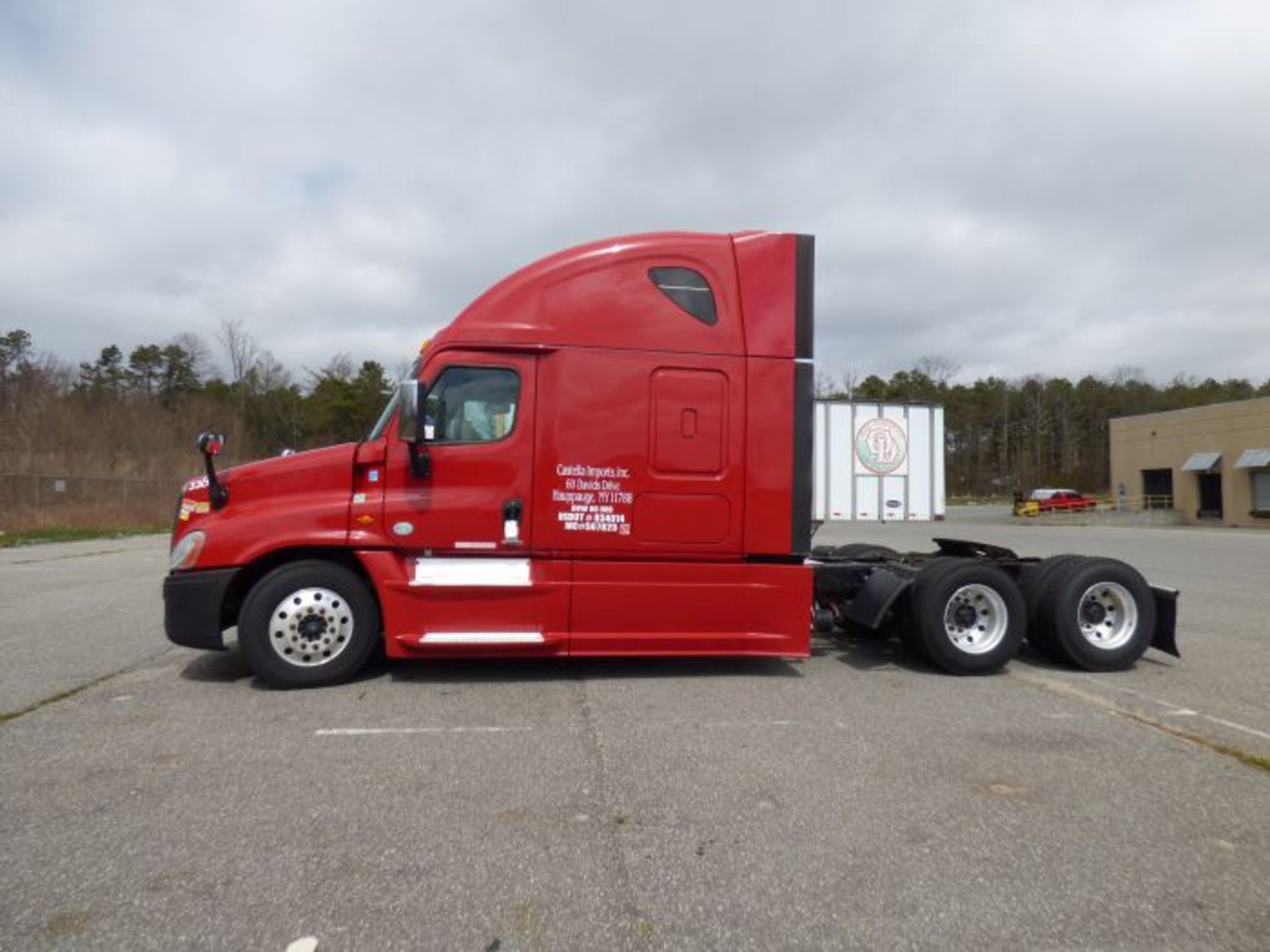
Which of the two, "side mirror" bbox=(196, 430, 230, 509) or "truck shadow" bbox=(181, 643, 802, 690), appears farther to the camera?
"truck shadow" bbox=(181, 643, 802, 690)

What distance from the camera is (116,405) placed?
53.1 metres

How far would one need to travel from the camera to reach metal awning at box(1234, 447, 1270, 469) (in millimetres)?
44281

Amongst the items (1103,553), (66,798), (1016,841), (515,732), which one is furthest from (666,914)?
(1103,553)

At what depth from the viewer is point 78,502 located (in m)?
33.9

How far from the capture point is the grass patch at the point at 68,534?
83.9ft

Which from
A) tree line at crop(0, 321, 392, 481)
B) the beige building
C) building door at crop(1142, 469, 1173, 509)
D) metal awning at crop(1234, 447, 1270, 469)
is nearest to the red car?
the beige building

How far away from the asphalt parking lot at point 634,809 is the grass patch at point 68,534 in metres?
22.5

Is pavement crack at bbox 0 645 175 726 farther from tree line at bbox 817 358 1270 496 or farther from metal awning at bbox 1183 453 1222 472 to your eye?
tree line at bbox 817 358 1270 496

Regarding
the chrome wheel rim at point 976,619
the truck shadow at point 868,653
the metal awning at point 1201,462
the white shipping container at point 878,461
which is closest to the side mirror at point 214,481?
the white shipping container at point 878,461

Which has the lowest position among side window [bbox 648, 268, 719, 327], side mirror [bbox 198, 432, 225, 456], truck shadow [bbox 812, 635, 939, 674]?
truck shadow [bbox 812, 635, 939, 674]

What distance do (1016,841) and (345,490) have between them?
4790 mm

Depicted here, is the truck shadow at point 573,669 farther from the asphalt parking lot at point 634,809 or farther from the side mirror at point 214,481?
the side mirror at point 214,481

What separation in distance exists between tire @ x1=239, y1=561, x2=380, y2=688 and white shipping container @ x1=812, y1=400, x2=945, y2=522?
3963 millimetres

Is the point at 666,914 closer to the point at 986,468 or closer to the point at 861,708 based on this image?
the point at 861,708
